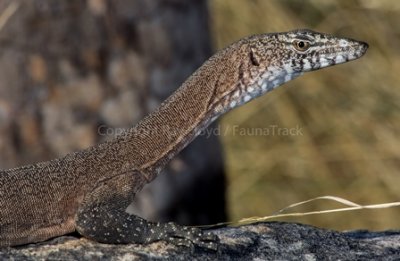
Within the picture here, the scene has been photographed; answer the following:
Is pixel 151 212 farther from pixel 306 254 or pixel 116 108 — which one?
pixel 306 254

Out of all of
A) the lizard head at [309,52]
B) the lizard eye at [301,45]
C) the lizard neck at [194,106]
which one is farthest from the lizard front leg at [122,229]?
the lizard eye at [301,45]

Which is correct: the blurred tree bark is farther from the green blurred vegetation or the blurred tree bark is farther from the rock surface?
the rock surface

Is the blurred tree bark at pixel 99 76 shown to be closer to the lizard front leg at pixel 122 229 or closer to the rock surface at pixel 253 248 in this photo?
the lizard front leg at pixel 122 229

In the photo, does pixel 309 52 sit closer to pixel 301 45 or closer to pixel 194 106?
pixel 301 45

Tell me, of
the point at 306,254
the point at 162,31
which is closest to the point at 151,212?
the point at 162,31

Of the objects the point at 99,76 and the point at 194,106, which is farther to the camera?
the point at 99,76

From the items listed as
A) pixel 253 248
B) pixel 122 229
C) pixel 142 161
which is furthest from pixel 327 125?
pixel 122 229
